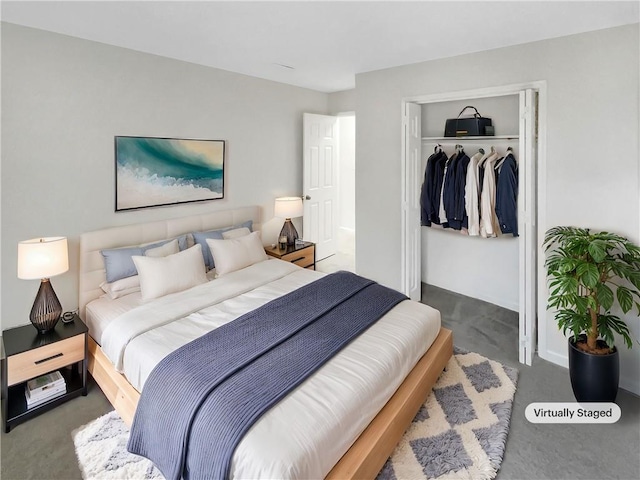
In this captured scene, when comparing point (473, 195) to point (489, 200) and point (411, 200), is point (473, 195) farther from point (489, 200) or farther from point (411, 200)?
point (411, 200)

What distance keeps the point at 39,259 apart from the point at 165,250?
3.00 feet

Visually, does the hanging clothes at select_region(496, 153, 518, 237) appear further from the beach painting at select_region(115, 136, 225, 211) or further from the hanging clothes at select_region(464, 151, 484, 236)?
the beach painting at select_region(115, 136, 225, 211)

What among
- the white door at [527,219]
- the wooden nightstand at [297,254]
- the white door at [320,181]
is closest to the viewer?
the white door at [527,219]

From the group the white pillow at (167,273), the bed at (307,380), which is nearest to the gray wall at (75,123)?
the bed at (307,380)

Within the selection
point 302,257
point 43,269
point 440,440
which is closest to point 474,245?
point 302,257

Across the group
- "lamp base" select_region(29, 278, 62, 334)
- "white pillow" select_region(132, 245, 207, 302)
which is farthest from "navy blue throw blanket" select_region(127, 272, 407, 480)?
"lamp base" select_region(29, 278, 62, 334)

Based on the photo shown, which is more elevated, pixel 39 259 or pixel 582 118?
pixel 582 118

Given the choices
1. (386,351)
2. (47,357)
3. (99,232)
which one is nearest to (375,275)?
(386,351)

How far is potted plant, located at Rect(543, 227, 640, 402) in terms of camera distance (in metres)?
2.28

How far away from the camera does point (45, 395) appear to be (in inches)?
94.0

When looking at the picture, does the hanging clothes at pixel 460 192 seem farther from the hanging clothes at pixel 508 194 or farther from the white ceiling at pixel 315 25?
the white ceiling at pixel 315 25

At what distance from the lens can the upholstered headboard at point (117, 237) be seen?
288 cm

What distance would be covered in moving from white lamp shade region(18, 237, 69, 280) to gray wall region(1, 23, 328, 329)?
34cm

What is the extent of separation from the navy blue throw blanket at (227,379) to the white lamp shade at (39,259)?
111 cm
